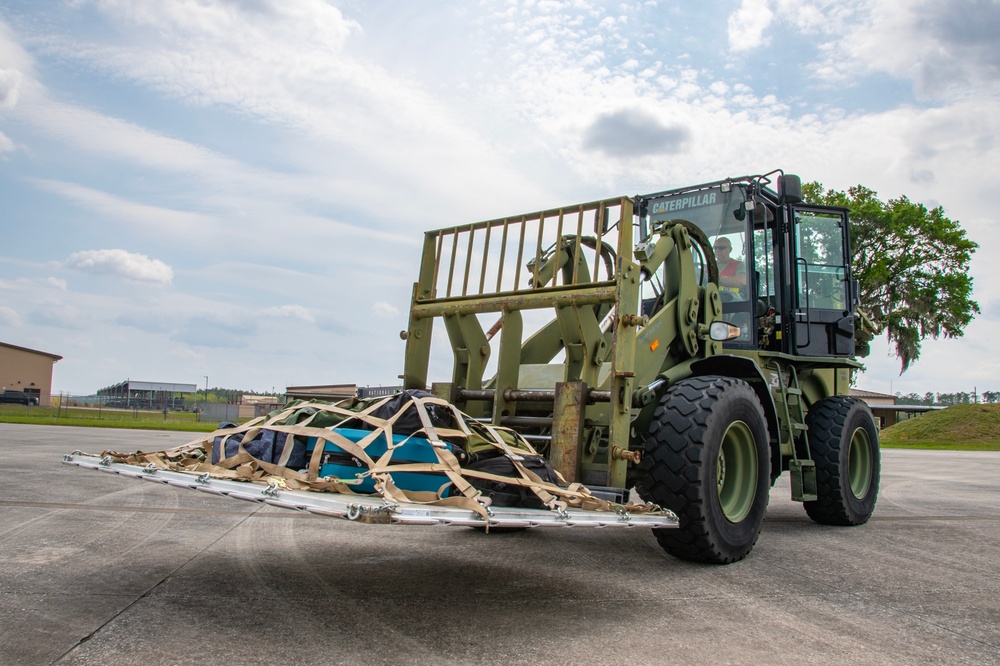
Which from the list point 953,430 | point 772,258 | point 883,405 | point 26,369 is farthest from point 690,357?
point 26,369

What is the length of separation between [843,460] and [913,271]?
31.7 m

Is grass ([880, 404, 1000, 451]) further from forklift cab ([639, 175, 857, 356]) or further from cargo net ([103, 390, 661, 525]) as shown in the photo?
cargo net ([103, 390, 661, 525])

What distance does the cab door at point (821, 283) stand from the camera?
→ 841 centimetres

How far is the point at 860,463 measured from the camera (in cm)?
877

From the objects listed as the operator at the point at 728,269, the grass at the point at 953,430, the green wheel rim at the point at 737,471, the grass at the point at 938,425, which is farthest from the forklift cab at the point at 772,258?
the grass at the point at 953,430

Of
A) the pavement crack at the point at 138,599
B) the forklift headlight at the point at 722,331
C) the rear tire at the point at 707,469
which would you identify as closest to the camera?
the pavement crack at the point at 138,599

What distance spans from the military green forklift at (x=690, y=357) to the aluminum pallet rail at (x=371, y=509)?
91cm

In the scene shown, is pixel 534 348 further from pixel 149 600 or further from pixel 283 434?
pixel 149 600

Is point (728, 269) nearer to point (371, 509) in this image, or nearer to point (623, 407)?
point (623, 407)

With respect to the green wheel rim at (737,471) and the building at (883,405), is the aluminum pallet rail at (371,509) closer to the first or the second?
the green wheel rim at (737,471)

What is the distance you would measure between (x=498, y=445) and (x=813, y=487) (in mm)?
3998

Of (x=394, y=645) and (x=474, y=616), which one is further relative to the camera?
(x=474, y=616)

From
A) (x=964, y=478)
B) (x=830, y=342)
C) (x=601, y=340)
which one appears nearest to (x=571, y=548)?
(x=601, y=340)

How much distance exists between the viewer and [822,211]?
8867 millimetres
